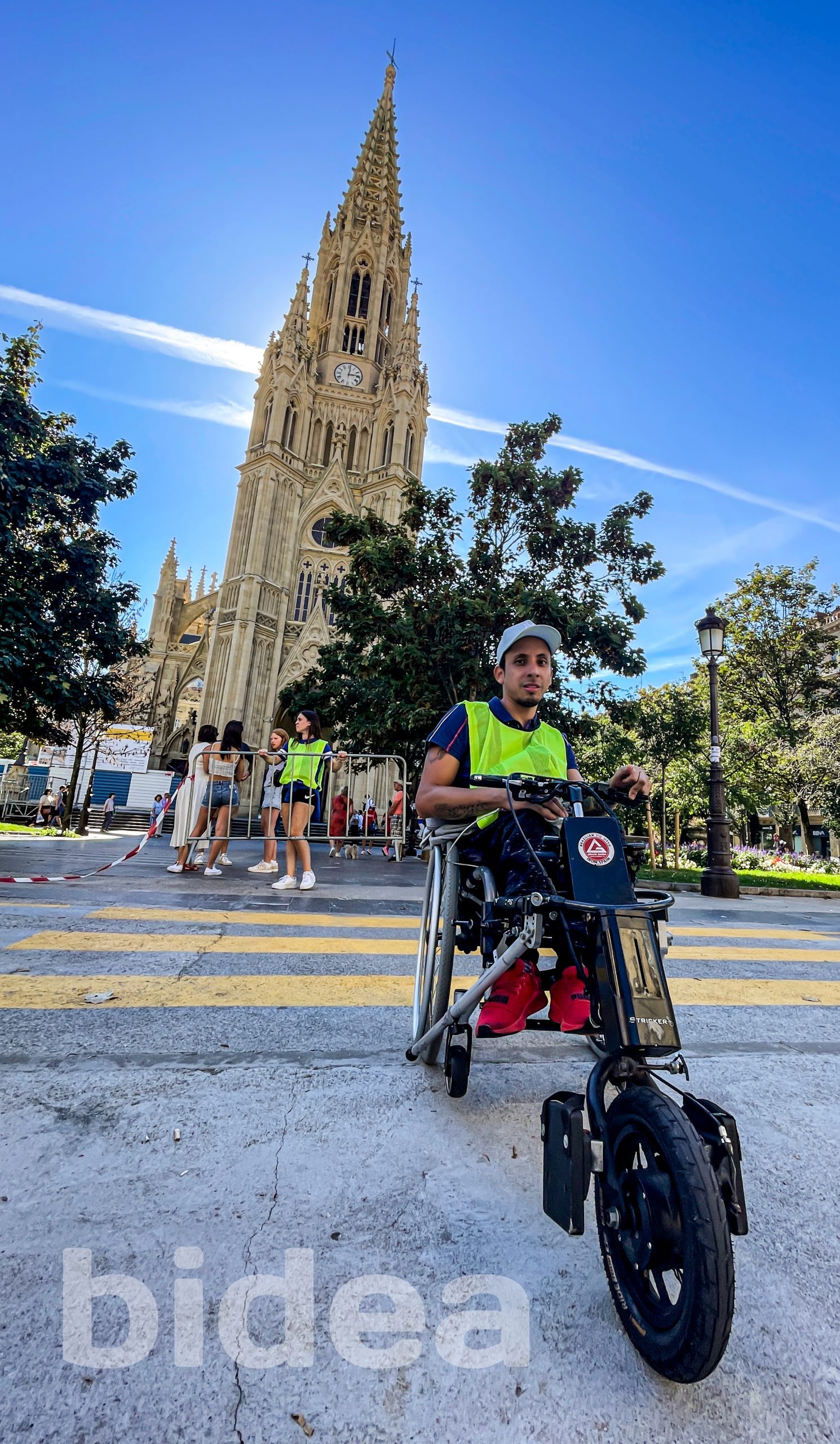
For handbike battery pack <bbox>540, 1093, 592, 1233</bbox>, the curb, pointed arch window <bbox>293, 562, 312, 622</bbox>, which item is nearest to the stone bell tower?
pointed arch window <bbox>293, 562, 312, 622</bbox>

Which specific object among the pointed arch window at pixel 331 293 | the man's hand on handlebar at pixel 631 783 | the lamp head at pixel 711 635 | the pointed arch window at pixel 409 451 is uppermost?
the pointed arch window at pixel 331 293

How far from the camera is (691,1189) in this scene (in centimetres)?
104

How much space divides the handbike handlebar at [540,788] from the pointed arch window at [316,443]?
43.7m

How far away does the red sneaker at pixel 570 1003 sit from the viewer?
1.76 m

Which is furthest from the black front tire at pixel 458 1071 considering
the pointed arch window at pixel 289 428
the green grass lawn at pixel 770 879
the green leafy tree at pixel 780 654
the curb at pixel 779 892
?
the pointed arch window at pixel 289 428

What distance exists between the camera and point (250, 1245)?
1338mm

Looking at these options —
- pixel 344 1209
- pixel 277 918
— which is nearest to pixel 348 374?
pixel 277 918

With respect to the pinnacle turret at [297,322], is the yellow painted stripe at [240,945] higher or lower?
lower

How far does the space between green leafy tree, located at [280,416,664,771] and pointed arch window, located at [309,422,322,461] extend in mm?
26865

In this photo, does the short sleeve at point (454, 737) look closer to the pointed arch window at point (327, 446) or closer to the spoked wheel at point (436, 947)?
the spoked wheel at point (436, 947)

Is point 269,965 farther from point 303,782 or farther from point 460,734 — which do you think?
point 303,782

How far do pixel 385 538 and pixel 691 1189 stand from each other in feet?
56.1

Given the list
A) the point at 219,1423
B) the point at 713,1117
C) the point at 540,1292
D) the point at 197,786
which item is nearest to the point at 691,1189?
the point at 713,1117

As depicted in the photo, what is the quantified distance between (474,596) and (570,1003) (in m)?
14.5
